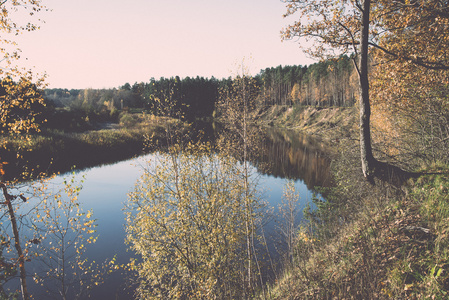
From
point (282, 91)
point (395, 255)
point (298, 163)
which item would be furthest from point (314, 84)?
point (395, 255)

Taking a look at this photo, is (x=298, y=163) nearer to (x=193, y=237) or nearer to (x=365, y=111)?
(x=193, y=237)

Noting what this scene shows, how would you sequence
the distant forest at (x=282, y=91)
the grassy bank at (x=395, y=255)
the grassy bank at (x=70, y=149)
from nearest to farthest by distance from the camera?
the grassy bank at (x=395, y=255) < the grassy bank at (x=70, y=149) < the distant forest at (x=282, y=91)

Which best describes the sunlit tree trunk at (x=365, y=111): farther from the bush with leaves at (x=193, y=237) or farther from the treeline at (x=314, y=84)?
the treeline at (x=314, y=84)

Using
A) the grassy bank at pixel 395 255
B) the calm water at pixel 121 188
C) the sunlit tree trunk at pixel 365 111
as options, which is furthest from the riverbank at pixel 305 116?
the grassy bank at pixel 395 255

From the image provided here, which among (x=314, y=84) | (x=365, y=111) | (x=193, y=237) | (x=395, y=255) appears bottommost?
(x=193, y=237)

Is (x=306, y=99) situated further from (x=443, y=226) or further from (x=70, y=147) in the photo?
(x=443, y=226)

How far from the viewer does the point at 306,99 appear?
8844 centimetres

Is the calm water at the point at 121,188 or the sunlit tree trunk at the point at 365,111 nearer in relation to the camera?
the sunlit tree trunk at the point at 365,111

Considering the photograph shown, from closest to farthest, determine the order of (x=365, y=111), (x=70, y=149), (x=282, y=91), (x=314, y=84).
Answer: (x=365, y=111)
(x=70, y=149)
(x=314, y=84)
(x=282, y=91)

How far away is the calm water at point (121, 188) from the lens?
15.3 meters

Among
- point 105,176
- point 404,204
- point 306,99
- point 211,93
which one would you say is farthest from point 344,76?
point 404,204

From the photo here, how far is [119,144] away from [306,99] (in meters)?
70.2

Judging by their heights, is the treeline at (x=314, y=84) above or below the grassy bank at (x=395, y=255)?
above

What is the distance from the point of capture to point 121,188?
1041 inches
